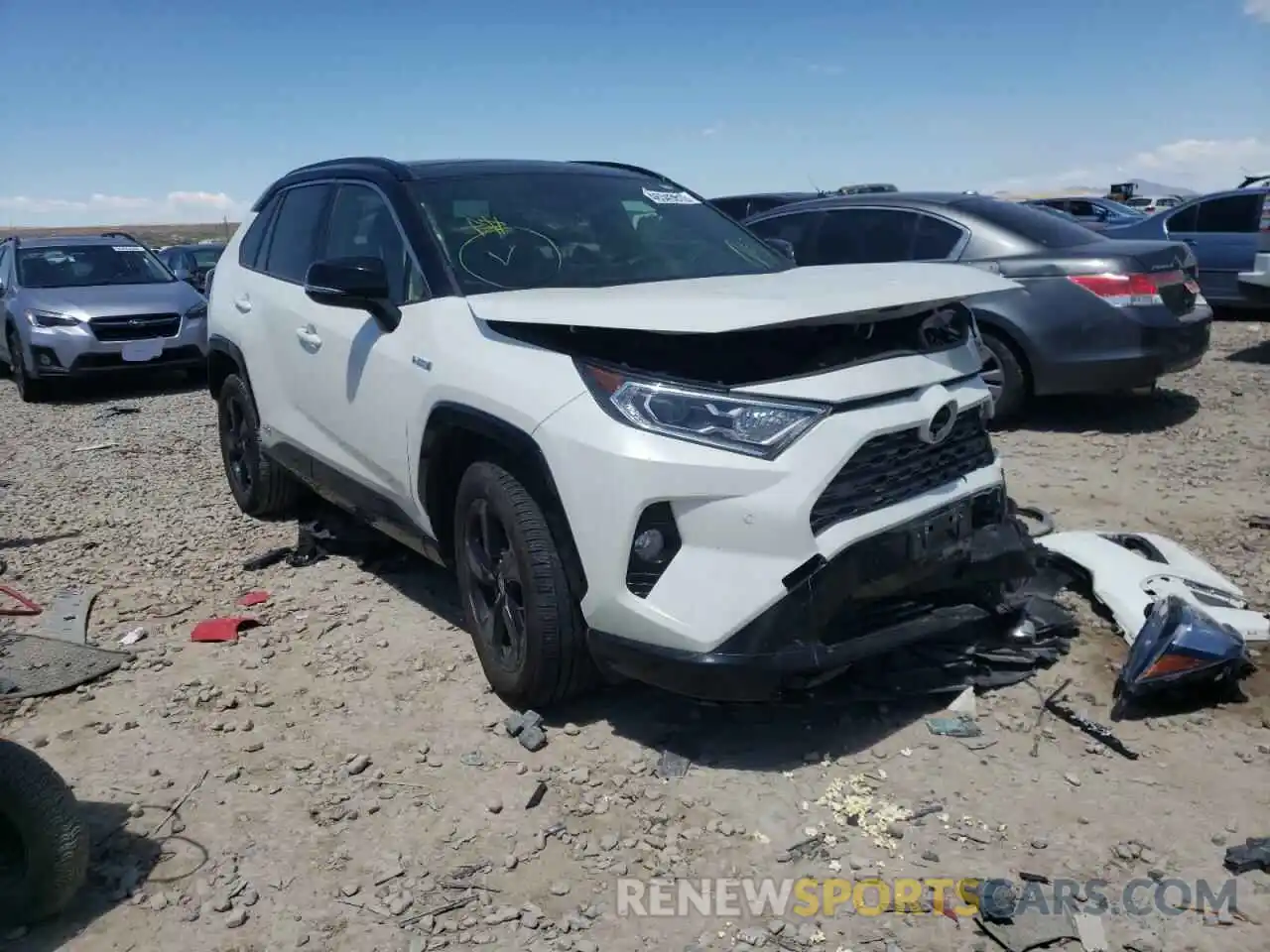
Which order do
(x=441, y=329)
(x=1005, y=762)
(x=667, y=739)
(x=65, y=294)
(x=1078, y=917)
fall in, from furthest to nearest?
(x=65, y=294) → (x=441, y=329) → (x=667, y=739) → (x=1005, y=762) → (x=1078, y=917)

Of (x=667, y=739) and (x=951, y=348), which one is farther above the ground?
(x=951, y=348)

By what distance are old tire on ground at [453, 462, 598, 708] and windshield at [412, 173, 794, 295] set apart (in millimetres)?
783

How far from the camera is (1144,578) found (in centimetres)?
406

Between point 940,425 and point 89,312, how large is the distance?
394 inches

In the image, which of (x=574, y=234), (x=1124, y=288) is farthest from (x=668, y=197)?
(x=1124, y=288)

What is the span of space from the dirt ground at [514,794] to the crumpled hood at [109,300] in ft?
22.9

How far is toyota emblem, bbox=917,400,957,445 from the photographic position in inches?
125

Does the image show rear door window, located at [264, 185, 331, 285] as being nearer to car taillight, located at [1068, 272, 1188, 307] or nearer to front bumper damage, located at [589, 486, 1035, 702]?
front bumper damage, located at [589, 486, 1035, 702]

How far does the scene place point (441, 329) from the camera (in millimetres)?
3635

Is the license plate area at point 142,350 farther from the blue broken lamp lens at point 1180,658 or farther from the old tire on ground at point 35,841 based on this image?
the blue broken lamp lens at point 1180,658

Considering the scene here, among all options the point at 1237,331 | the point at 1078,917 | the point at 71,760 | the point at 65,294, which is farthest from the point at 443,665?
the point at 1237,331

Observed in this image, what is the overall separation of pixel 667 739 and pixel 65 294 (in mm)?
10128

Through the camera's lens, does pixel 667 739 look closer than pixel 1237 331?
Yes

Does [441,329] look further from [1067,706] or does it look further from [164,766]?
[1067,706]
